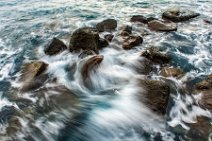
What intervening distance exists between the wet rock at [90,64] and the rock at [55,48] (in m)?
1.72

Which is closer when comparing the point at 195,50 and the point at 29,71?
the point at 29,71

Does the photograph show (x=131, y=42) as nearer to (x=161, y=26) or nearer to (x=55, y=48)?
(x=161, y=26)

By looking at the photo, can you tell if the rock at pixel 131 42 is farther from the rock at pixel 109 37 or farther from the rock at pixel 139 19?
the rock at pixel 139 19

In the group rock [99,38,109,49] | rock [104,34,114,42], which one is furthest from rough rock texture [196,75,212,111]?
rock [104,34,114,42]

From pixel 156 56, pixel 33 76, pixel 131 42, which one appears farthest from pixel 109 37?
pixel 33 76

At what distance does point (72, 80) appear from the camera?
794cm

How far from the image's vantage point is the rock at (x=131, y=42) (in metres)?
9.94

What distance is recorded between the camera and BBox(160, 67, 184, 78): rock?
26.1ft

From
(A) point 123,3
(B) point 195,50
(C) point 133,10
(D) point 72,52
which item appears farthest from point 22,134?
(A) point 123,3

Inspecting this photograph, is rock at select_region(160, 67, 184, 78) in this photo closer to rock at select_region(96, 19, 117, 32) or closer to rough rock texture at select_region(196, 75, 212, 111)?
rough rock texture at select_region(196, 75, 212, 111)

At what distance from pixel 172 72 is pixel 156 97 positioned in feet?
6.09

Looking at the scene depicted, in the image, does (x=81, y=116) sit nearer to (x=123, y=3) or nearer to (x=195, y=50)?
(x=195, y=50)

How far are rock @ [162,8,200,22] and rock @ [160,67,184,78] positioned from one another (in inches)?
199

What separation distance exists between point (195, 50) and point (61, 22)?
21.8 ft
